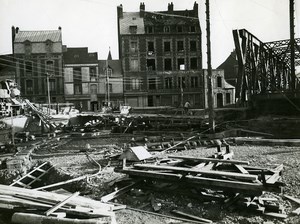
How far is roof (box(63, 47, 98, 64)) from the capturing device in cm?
4978

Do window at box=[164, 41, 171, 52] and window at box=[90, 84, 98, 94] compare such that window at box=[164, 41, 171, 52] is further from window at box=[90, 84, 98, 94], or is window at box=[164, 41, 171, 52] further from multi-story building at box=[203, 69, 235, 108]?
window at box=[90, 84, 98, 94]

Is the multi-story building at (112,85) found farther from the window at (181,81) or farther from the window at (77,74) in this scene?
the window at (181,81)

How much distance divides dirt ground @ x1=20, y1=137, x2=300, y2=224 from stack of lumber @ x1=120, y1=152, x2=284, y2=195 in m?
0.48

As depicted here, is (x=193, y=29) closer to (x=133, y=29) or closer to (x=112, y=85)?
(x=133, y=29)

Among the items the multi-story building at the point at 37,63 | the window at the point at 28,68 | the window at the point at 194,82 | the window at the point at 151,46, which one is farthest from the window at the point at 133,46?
the window at the point at 28,68

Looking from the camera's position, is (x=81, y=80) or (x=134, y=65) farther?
(x=81, y=80)

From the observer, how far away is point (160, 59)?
5000 centimetres

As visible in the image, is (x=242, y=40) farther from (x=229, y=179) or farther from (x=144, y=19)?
(x=144, y=19)

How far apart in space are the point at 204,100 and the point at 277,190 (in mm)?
41583

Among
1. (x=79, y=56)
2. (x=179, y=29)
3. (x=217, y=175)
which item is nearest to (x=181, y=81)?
(x=179, y=29)

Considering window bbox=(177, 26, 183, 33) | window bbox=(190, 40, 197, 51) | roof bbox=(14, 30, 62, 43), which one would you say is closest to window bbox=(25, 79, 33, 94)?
roof bbox=(14, 30, 62, 43)

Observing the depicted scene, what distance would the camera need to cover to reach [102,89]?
50.0m

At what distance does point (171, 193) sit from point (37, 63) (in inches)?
1791

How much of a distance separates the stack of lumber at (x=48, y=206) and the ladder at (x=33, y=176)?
11.4 ft
